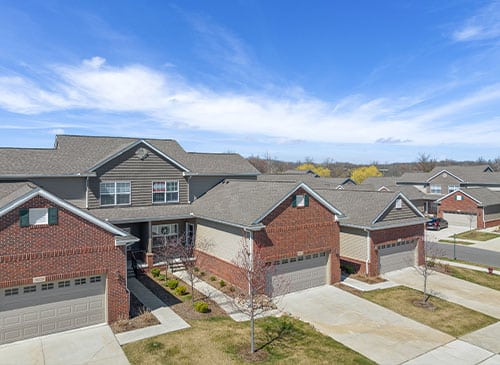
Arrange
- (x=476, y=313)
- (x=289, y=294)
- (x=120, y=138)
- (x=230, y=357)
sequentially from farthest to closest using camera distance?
(x=120, y=138), (x=289, y=294), (x=476, y=313), (x=230, y=357)

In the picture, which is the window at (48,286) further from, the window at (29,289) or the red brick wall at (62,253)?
the red brick wall at (62,253)

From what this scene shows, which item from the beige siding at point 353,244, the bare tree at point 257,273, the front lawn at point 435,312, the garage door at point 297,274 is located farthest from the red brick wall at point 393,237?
the bare tree at point 257,273

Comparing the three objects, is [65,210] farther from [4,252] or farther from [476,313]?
[476,313]

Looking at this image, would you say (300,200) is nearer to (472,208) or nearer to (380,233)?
(380,233)

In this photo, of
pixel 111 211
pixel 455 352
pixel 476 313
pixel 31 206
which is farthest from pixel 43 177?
pixel 476 313

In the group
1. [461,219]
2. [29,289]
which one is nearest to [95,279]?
[29,289]

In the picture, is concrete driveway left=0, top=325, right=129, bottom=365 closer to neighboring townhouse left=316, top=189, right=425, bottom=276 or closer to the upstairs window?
the upstairs window
